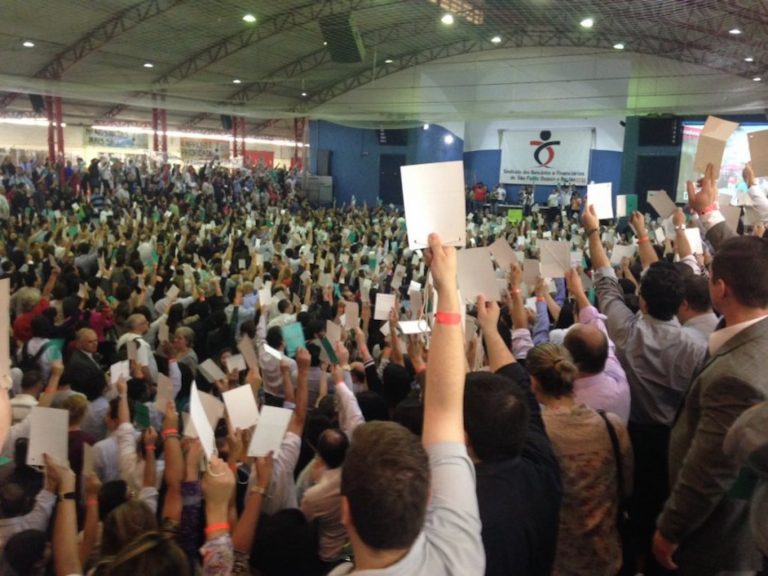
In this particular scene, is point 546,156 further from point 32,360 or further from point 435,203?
point 435,203

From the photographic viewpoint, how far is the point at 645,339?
229cm

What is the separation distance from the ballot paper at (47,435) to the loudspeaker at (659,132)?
15.8m

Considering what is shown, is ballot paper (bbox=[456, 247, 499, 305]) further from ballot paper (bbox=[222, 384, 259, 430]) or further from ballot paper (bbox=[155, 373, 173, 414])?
ballot paper (bbox=[155, 373, 173, 414])

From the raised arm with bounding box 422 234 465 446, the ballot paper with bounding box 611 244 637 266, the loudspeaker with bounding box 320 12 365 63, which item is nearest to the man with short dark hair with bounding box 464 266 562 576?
the raised arm with bounding box 422 234 465 446

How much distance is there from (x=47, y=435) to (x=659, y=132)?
636 inches

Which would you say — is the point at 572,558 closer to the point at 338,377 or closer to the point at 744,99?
the point at 338,377

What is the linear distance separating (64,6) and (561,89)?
1105 centimetres

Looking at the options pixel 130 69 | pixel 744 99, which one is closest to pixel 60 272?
pixel 744 99

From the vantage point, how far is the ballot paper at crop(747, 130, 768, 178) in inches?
113

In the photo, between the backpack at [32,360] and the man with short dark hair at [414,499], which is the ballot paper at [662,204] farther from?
the backpack at [32,360]

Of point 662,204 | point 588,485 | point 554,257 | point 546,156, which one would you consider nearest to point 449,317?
point 588,485

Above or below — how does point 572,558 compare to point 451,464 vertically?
below

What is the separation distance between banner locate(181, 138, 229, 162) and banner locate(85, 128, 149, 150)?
1.93 meters

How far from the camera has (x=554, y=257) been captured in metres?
3.11
